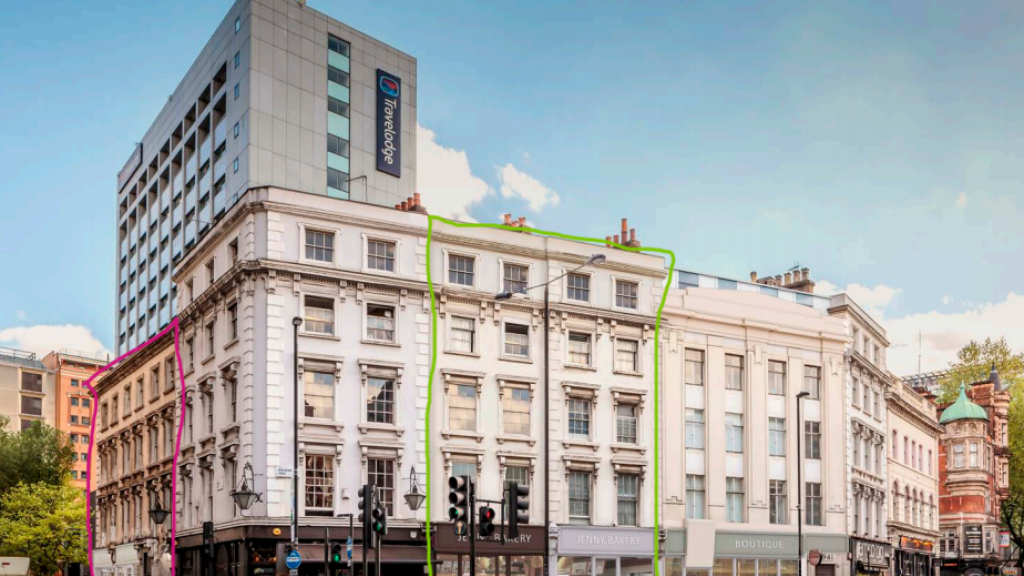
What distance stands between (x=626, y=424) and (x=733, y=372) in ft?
24.0

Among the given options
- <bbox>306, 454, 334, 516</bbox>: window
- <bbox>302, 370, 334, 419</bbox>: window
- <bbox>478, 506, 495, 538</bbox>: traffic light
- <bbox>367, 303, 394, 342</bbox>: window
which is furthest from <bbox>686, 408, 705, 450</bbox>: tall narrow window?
<bbox>478, 506, 495, 538</bbox>: traffic light

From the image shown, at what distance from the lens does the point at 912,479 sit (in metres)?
74.9

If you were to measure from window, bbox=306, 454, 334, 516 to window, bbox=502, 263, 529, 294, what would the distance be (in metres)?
10.8

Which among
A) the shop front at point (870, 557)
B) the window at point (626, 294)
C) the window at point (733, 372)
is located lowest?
the shop front at point (870, 557)

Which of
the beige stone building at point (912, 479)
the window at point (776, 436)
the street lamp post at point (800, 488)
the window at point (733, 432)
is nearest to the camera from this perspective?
the street lamp post at point (800, 488)

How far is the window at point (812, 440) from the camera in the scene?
5850 centimetres

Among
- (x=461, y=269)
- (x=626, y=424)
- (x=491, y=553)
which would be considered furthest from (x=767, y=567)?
(x=461, y=269)

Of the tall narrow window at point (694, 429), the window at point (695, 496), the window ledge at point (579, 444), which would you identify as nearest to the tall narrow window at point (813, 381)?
the tall narrow window at point (694, 429)

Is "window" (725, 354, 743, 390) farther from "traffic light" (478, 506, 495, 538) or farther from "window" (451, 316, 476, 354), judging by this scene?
"traffic light" (478, 506, 495, 538)

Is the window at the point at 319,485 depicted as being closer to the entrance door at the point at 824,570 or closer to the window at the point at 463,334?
the window at the point at 463,334

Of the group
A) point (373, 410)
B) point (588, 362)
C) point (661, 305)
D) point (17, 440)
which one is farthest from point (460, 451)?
point (17, 440)

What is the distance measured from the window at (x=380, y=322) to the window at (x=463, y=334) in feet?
9.16

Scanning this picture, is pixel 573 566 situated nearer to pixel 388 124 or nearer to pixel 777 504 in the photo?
pixel 777 504

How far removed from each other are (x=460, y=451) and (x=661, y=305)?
Result: 11.5 metres
